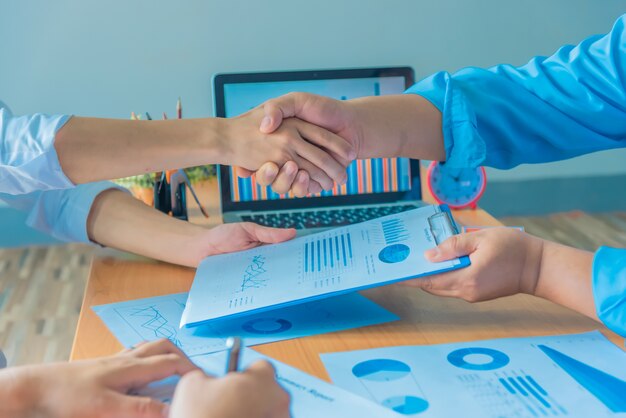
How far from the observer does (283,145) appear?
128 centimetres

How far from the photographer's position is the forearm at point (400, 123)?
125 cm

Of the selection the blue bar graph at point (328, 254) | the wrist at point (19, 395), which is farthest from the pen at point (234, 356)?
the blue bar graph at point (328, 254)

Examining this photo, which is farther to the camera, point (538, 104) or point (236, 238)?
point (538, 104)

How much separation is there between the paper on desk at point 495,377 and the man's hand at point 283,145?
50 centimetres

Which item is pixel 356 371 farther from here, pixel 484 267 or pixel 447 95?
pixel 447 95

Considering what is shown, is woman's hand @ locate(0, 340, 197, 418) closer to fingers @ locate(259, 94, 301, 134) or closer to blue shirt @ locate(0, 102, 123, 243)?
blue shirt @ locate(0, 102, 123, 243)

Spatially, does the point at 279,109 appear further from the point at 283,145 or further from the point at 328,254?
the point at 328,254

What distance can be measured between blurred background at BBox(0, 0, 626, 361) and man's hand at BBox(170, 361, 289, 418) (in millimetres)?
2582

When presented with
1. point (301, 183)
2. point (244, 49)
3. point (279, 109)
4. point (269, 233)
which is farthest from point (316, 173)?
point (244, 49)

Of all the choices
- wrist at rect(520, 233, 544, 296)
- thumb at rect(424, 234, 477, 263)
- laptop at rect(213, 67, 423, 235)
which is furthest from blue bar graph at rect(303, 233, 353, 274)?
laptop at rect(213, 67, 423, 235)

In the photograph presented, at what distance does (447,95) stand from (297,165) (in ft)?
0.92

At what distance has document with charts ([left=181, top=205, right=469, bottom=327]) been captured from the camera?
0.90m

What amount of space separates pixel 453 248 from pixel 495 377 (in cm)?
18

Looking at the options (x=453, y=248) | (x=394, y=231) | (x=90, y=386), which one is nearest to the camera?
(x=90, y=386)
